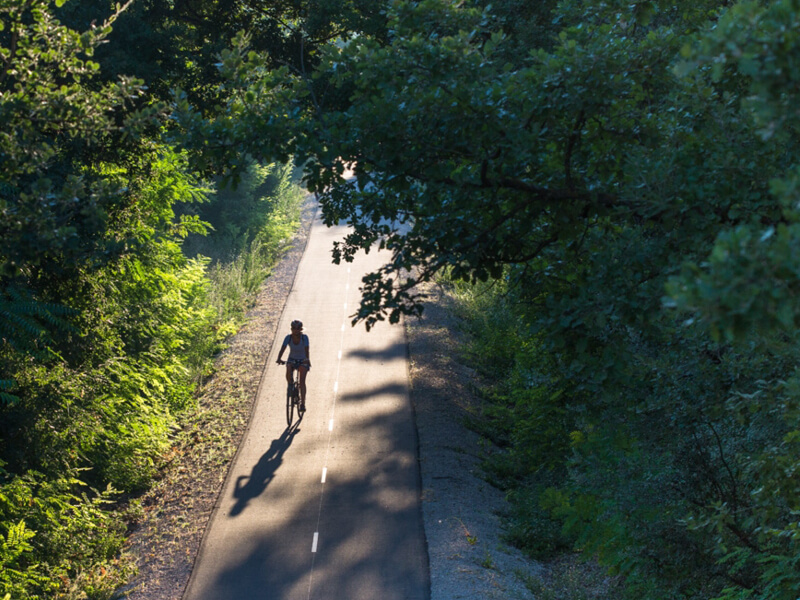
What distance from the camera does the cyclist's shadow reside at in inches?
501

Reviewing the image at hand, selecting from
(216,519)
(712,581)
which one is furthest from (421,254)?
(216,519)

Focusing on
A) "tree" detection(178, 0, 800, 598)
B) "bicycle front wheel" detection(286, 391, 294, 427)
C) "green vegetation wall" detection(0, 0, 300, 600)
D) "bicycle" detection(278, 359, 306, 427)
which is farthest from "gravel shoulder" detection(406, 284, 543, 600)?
"green vegetation wall" detection(0, 0, 300, 600)

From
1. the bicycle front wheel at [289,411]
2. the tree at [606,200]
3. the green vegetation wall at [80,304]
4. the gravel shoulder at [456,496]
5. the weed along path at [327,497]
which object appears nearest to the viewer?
the tree at [606,200]

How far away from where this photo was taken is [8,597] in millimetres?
7965

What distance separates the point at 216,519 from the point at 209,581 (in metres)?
1.81

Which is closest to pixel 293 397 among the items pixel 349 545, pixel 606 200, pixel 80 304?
pixel 349 545

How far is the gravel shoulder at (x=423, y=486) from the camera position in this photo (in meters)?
10.2

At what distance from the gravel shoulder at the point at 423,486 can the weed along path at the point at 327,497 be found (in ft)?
0.91

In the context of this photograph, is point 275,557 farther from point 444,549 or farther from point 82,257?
point 82,257

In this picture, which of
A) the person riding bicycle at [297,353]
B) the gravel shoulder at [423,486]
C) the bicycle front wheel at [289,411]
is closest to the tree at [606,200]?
the gravel shoulder at [423,486]

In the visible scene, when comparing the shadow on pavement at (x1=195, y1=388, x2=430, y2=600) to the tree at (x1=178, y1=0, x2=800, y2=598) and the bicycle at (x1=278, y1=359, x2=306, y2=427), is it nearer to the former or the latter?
the bicycle at (x1=278, y1=359, x2=306, y2=427)

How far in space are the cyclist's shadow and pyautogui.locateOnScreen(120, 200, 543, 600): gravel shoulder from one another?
1.45 ft

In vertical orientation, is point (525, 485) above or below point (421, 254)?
below

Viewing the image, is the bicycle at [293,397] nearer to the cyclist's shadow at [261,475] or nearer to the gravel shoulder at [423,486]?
the cyclist's shadow at [261,475]
